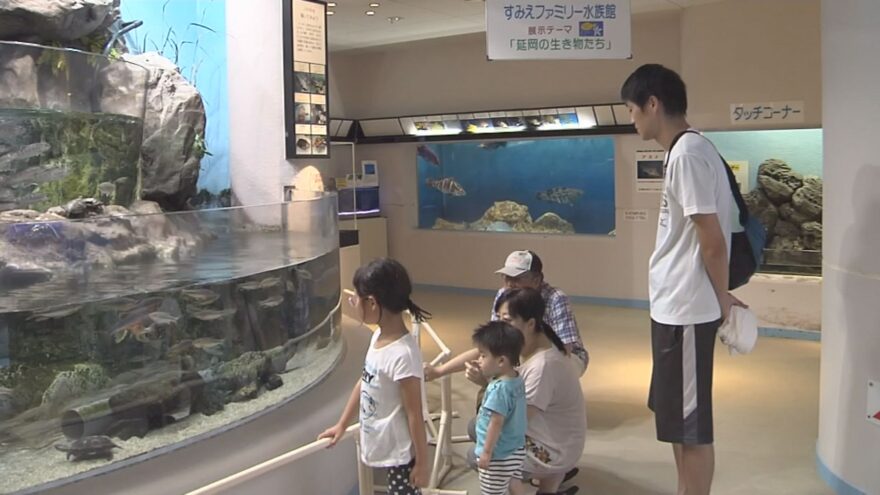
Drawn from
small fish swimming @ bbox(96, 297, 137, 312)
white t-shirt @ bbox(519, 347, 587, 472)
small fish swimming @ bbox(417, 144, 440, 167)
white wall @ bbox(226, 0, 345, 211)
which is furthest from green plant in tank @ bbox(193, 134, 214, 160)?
small fish swimming @ bbox(417, 144, 440, 167)

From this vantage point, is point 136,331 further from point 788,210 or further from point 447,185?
point 447,185

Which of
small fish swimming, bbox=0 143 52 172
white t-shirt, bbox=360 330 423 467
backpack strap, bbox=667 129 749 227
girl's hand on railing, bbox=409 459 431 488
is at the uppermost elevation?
small fish swimming, bbox=0 143 52 172

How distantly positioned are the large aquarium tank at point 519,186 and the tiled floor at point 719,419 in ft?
7.64

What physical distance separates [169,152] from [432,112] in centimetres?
478

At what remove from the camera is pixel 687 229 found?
2682 millimetres

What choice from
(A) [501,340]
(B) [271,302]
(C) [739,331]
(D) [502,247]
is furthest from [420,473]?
(D) [502,247]

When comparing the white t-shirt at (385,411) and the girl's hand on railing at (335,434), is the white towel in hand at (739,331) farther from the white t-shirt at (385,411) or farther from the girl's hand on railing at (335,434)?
the girl's hand on railing at (335,434)

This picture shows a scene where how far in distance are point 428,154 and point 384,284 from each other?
8.67 metres

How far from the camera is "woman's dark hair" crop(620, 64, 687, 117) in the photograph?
8.91 ft

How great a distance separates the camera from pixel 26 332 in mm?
2787

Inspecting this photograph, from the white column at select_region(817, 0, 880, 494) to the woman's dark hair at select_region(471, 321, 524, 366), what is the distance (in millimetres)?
1679

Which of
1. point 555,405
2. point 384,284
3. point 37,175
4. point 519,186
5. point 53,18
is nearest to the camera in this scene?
point 384,284

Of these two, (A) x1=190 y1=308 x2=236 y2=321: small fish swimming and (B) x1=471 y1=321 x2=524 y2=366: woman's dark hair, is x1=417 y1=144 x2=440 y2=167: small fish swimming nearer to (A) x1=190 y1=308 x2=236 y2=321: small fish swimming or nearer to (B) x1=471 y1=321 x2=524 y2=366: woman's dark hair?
(A) x1=190 y1=308 x2=236 y2=321: small fish swimming

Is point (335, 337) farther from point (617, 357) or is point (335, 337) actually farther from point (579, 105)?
point (579, 105)
